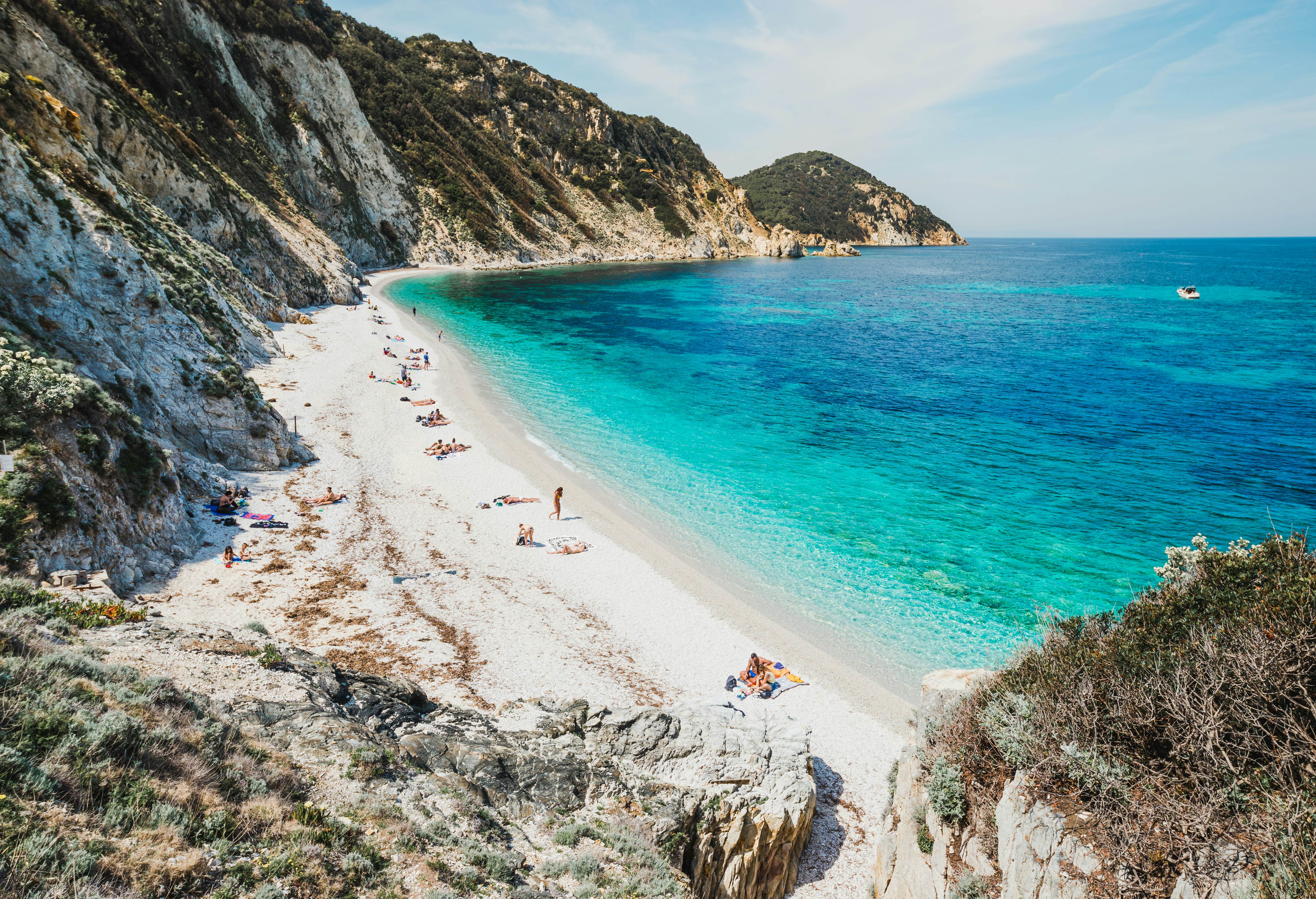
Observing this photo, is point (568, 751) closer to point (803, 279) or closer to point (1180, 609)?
point (1180, 609)

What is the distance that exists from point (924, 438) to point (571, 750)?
23993 mm

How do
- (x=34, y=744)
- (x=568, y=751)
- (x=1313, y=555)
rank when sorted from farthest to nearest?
1. (x=568, y=751)
2. (x=1313, y=555)
3. (x=34, y=744)

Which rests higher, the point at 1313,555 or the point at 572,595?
the point at 1313,555

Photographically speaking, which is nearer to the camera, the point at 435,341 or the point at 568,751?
the point at 568,751

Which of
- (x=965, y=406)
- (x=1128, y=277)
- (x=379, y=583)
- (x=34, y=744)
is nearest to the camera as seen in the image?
(x=34, y=744)

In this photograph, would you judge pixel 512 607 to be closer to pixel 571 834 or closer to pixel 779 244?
pixel 571 834

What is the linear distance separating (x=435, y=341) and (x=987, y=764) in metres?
43.5

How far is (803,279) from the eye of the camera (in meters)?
101

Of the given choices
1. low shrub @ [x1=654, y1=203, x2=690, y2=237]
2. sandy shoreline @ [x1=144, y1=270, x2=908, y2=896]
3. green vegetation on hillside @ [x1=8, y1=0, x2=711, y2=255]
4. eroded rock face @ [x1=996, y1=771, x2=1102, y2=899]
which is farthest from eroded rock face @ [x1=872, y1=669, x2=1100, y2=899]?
low shrub @ [x1=654, y1=203, x2=690, y2=237]

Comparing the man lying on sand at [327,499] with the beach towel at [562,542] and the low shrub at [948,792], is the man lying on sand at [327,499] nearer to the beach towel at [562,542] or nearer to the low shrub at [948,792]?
the beach towel at [562,542]

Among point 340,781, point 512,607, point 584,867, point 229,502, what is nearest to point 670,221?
point 229,502

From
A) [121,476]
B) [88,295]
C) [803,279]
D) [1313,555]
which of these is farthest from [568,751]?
[803,279]

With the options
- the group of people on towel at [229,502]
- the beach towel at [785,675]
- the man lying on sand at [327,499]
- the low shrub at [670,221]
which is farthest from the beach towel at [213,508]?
the low shrub at [670,221]

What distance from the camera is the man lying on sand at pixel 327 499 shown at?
750 inches
